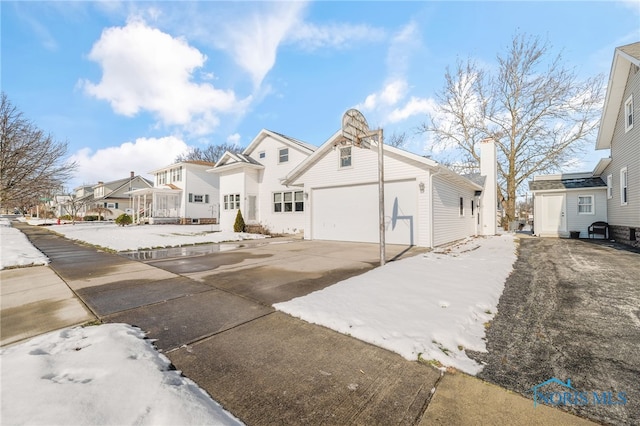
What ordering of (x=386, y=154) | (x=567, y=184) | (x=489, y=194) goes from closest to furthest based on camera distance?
1. (x=386, y=154)
2. (x=567, y=184)
3. (x=489, y=194)

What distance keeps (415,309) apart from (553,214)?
17.9 m

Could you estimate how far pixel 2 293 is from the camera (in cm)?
451

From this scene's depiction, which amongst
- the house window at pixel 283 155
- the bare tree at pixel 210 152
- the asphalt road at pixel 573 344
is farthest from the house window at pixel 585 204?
the bare tree at pixel 210 152

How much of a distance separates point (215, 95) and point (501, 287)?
1800 cm

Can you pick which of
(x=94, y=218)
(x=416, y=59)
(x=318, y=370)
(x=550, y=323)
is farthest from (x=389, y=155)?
(x=94, y=218)

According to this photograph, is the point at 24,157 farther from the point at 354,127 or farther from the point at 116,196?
the point at 116,196

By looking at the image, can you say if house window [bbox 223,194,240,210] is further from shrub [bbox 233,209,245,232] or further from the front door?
shrub [bbox 233,209,245,232]

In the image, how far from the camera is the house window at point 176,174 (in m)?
25.8

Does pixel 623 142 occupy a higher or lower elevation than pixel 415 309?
higher

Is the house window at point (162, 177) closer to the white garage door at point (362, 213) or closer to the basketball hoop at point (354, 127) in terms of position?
the white garage door at point (362, 213)

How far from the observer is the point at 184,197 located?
980 inches

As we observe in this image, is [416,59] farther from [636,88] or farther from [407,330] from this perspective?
[407,330]

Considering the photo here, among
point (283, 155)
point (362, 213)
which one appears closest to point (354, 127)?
point (362, 213)

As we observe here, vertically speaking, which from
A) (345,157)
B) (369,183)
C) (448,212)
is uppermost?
(345,157)
